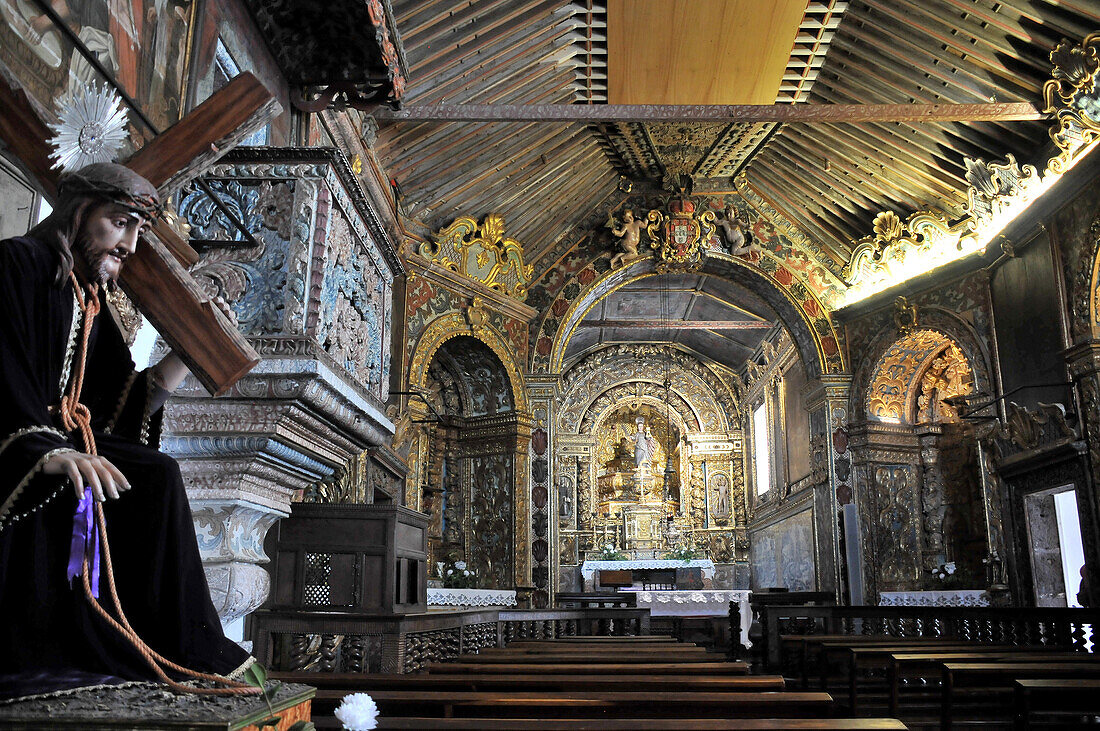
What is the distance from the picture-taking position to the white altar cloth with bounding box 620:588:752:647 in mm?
13523

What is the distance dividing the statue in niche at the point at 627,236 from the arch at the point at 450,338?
217 centimetres

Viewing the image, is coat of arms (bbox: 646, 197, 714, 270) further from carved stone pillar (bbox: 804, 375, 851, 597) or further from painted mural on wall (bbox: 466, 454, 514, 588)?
painted mural on wall (bbox: 466, 454, 514, 588)

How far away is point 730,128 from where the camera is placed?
11.9 meters

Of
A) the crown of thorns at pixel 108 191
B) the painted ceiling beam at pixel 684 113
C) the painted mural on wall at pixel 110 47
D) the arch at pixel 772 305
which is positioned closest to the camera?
the crown of thorns at pixel 108 191

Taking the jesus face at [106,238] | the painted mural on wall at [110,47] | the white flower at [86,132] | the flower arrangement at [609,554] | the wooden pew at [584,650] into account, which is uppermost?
the painted mural on wall at [110,47]

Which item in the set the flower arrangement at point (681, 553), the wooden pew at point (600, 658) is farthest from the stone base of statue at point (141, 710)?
the flower arrangement at point (681, 553)

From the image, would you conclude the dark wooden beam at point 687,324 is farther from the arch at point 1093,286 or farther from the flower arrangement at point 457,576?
the arch at point 1093,286

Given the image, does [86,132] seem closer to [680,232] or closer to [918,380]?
[680,232]

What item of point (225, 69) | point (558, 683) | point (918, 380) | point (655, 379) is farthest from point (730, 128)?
point (558, 683)

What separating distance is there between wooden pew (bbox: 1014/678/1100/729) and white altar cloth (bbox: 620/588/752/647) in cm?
855

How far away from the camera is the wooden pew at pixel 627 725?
215 cm

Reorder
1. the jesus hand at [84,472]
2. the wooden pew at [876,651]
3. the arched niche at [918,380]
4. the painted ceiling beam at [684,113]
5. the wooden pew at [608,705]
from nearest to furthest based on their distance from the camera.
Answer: the jesus hand at [84,472] → the wooden pew at [608,705] → the wooden pew at [876,651] → the painted ceiling beam at [684,113] → the arched niche at [918,380]

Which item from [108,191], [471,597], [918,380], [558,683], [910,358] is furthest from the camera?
[918,380]

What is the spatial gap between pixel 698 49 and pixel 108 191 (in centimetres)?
858
